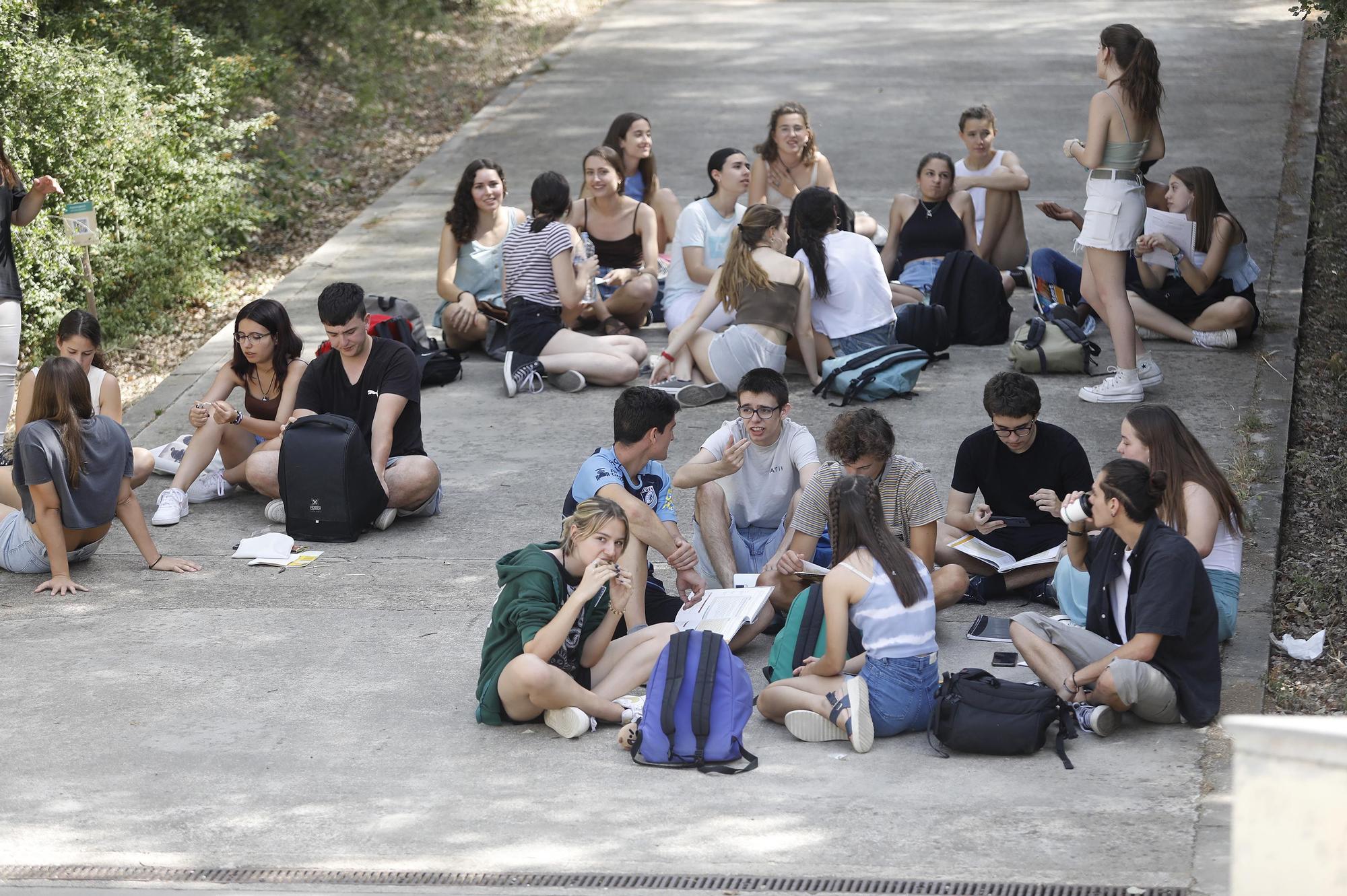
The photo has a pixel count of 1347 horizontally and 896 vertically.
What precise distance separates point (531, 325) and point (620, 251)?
1181 mm

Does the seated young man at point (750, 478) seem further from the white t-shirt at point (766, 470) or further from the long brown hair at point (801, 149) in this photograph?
the long brown hair at point (801, 149)

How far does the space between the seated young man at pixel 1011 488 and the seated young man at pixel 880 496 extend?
339mm

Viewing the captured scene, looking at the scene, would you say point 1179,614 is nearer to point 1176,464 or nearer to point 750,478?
point 1176,464

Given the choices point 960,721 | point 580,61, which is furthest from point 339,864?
point 580,61

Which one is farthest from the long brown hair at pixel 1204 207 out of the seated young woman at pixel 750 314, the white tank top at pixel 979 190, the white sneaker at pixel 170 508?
the white sneaker at pixel 170 508

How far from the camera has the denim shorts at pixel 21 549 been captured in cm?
711

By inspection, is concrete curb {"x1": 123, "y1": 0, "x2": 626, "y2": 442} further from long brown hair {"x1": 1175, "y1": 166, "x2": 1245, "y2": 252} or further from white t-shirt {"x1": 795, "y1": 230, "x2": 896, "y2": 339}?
long brown hair {"x1": 1175, "y1": 166, "x2": 1245, "y2": 252}

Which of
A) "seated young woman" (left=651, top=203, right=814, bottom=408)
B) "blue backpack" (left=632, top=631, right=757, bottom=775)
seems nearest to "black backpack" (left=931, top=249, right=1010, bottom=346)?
"seated young woman" (left=651, top=203, right=814, bottom=408)

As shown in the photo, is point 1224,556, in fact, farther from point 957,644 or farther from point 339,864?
point 339,864

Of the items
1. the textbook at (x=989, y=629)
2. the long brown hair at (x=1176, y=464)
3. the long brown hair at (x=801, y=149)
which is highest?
the long brown hair at (x=801, y=149)

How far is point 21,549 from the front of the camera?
7.12 metres

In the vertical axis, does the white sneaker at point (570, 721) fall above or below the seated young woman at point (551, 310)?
below

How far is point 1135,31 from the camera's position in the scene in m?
8.14

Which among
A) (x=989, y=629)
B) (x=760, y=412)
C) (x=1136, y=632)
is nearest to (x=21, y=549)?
(x=760, y=412)
